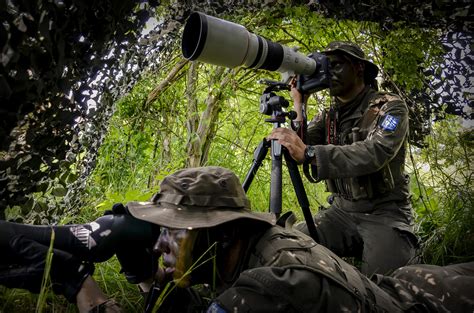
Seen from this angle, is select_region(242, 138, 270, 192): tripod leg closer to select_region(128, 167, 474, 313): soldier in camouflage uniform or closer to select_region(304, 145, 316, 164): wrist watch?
select_region(304, 145, 316, 164): wrist watch

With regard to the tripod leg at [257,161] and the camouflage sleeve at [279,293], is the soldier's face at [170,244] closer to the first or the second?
the camouflage sleeve at [279,293]

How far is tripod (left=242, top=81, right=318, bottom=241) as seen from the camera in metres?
2.27

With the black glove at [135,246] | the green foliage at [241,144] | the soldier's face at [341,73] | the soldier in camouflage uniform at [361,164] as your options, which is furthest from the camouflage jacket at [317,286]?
the soldier's face at [341,73]

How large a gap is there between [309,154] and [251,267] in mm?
982

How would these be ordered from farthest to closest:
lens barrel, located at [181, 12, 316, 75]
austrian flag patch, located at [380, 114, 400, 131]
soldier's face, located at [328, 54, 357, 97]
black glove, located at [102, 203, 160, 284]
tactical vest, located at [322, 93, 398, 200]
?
soldier's face, located at [328, 54, 357, 97]
tactical vest, located at [322, 93, 398, 200]
austrian flag patch, located at [380, 114, 400, 131]
lens barrel, located at [181, 12, 316, 75]
black glove, located at [102, 203, 160, 284]

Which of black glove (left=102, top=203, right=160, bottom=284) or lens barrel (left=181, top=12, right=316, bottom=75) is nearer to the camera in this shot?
black glove (left=102, top=203, right=160, bottom=284)

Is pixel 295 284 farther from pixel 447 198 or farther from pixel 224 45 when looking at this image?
pixel 447 198

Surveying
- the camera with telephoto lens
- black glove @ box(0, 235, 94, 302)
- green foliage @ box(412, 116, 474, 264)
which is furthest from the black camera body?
black glove @ box(0, 235, 94, 302)

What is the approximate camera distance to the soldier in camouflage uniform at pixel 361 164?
7.56ft

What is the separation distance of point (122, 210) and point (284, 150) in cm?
96

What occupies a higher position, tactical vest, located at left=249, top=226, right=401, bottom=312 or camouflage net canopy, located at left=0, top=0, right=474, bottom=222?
camouflage net canopy, located at left=0, top=0, right=474, bottom=222

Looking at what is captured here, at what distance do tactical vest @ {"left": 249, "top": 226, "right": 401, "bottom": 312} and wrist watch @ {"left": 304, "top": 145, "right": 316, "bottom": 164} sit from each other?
0.83 metres

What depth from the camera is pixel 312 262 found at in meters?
1.33

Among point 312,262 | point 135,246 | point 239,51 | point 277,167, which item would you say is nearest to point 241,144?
point 277,167
